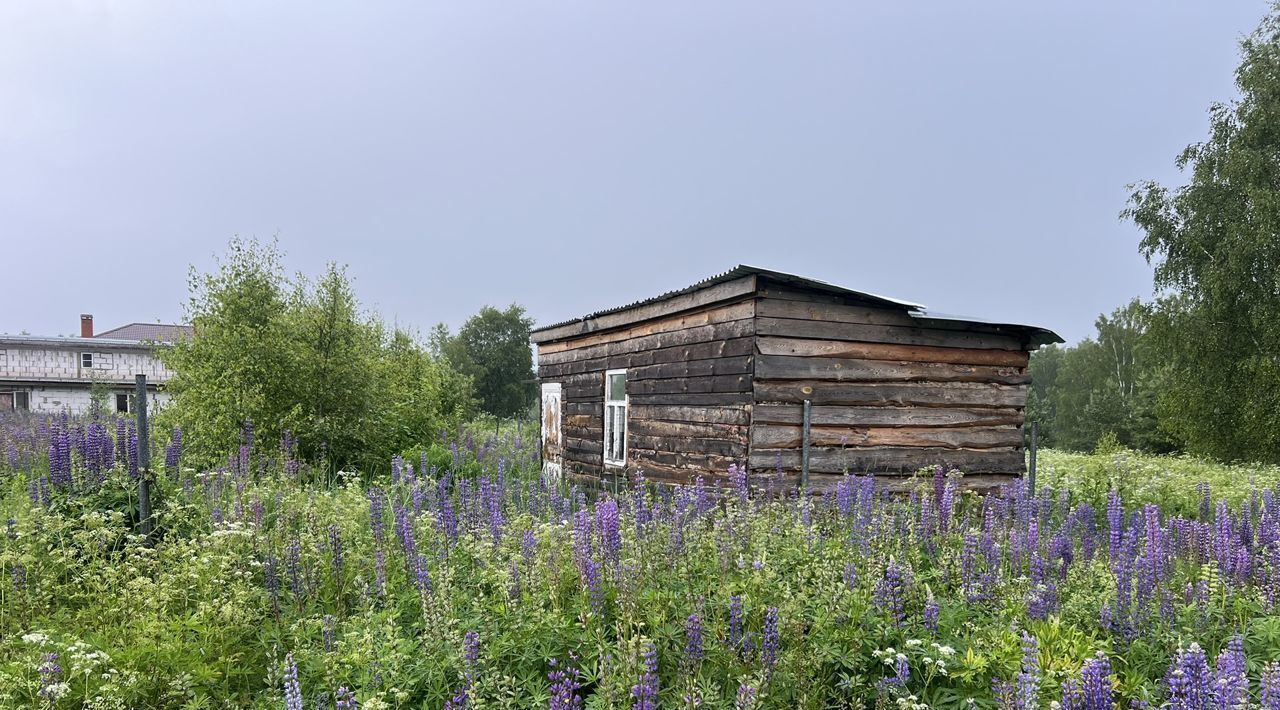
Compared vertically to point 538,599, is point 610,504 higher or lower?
higher

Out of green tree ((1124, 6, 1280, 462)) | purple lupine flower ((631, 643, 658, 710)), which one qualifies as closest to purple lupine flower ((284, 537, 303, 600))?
purple lupine flower ((631, 643, 658, 710))

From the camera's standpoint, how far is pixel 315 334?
51.0ft

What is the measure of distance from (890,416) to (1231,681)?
8.61 meters

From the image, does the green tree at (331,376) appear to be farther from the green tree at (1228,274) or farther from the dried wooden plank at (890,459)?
the green tree at (1228,274)

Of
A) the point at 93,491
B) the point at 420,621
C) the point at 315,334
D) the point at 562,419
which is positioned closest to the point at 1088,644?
the point at 420,621

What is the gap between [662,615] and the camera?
403 centimetres

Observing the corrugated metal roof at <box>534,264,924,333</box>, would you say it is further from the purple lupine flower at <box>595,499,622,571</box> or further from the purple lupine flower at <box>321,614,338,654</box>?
the purple lupine flower at <box>321,614,338,654</box>

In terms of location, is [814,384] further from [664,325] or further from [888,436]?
[664,325]

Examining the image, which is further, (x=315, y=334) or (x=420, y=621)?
(x=315, y=334)

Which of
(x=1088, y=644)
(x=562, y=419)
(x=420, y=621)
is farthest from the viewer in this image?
(x=562, y=419)

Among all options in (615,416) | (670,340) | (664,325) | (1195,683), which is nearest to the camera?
(1195,683)

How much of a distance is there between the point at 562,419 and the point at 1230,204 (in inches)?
886

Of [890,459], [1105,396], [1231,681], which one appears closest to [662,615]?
[1231,681]

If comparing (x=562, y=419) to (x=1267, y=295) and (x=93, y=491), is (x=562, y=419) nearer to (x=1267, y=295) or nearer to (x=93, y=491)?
(x=93, y=491)
